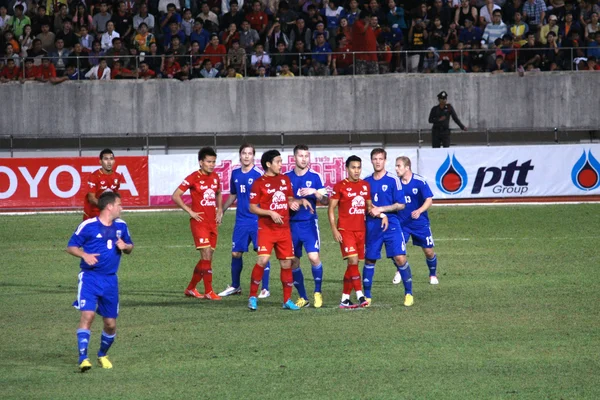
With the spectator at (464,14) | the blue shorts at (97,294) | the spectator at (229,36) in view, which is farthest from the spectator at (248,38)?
the blue shorts at (97,294)

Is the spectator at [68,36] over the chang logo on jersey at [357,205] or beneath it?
over

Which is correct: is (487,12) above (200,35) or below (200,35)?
above

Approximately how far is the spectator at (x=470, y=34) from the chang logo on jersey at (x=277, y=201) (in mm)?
19950

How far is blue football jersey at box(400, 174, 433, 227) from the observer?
50.6ft

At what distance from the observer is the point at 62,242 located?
21.1 m

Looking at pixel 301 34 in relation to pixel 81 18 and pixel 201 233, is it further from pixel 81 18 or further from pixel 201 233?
pixel 201 233

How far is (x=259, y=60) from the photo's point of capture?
31.3m

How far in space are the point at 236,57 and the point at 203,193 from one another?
57.2 ft

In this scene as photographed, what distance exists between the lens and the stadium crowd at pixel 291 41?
31.1m

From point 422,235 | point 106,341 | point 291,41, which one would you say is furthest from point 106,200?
point 291,41

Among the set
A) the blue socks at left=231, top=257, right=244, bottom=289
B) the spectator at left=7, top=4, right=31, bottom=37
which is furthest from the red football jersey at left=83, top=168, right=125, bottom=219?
the spectator at left=7, top=4, right=31, bottom=37

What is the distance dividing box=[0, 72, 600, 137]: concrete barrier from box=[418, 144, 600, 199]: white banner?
4.41m

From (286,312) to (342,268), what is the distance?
14.3ft

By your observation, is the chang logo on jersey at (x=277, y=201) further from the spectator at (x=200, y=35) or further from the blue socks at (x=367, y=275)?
the spectator at (x=200, y=35)
